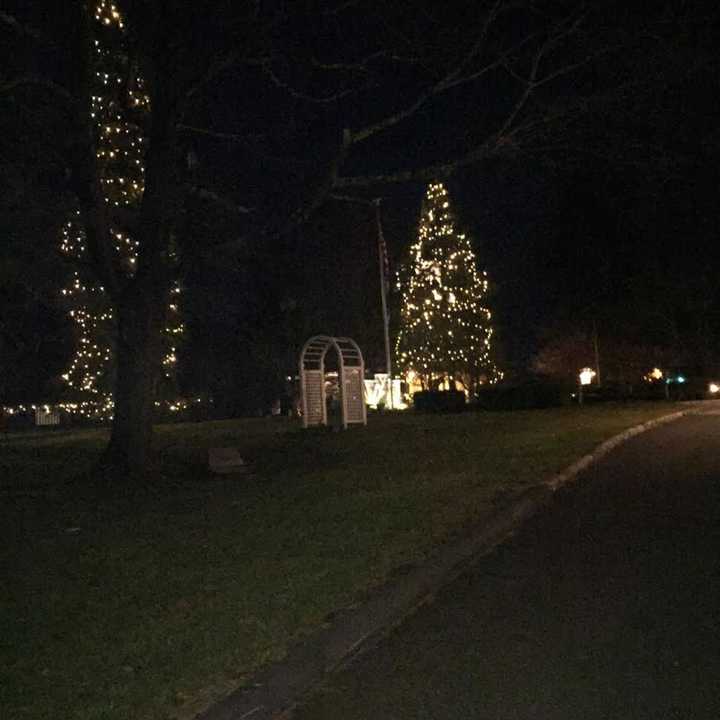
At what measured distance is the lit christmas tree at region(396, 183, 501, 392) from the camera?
50.3 meters

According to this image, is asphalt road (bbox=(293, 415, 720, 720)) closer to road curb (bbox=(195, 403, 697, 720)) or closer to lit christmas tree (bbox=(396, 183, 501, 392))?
road curb (bbox=(195, 403, 697, 720))

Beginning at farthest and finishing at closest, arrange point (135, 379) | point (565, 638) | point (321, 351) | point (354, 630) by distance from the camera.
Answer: point (321, 351) < point (135, 379) < point (354, 630) < point (565, 638)

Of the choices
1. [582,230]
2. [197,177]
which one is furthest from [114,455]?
[582,230]

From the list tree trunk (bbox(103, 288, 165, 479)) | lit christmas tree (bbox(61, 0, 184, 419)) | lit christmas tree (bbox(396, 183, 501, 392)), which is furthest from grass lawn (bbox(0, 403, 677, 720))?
lit christmas tree (bbox(396, 183, 501, 392))

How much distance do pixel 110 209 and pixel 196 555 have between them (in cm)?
1809

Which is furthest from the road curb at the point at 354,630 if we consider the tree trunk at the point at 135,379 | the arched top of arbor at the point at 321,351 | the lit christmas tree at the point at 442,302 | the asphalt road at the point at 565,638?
the lit christmas tree at the point at 442,302

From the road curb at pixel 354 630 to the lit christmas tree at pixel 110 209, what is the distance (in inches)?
390

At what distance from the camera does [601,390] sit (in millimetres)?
52031

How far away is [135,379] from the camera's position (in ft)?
61.9

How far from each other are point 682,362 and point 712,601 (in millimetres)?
59780

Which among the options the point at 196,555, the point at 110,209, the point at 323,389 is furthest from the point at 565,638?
the point at 323,389

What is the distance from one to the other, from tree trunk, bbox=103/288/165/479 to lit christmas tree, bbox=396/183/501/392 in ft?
104

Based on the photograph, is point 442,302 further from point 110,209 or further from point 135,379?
point 135,379

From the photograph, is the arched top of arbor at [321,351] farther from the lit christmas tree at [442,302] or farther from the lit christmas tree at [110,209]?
the lit christmas tree at [442,302]
